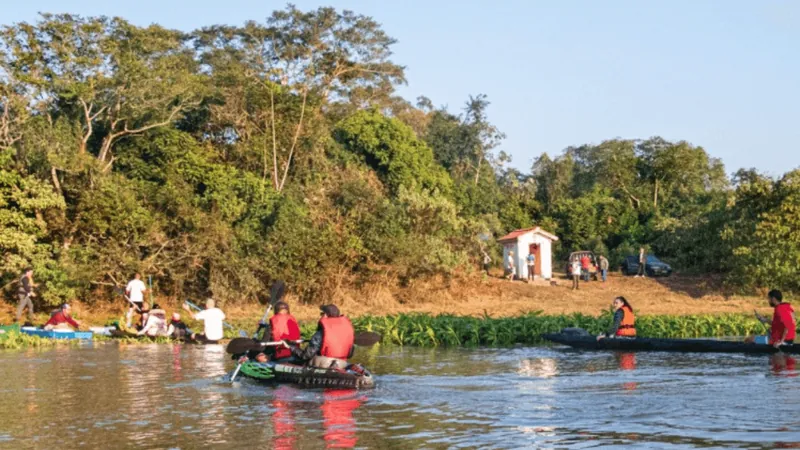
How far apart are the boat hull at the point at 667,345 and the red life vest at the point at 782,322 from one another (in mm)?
246

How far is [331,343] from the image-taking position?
53.1 feet

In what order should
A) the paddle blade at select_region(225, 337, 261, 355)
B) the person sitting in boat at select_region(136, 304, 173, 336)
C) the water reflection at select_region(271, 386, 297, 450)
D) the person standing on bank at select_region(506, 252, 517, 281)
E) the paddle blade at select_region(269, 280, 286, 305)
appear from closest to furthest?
the water reflection at select_region(271, 386, 297, 450) < the paddle blade at select_region(225, 337, 261, 355) < the paddle blade at select_region(269, 280, 286, 305) < the person sitting in boat at select_region(136, 304, 173, 336) < the person standing on bank at select_region(506, 252, 517, 281)

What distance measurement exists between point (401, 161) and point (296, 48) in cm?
882

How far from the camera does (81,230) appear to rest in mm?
35000

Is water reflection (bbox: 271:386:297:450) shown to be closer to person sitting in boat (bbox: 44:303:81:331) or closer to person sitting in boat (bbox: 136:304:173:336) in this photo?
person sitting in boat (bbox: 136:304:173:336)

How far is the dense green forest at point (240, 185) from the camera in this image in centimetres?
3459

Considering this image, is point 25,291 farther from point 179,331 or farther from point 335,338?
point 335,338

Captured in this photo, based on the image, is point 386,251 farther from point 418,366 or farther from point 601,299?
point 418,366

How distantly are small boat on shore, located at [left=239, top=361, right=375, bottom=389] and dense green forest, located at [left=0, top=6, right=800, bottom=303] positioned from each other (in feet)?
59.9

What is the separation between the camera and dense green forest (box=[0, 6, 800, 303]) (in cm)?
3459

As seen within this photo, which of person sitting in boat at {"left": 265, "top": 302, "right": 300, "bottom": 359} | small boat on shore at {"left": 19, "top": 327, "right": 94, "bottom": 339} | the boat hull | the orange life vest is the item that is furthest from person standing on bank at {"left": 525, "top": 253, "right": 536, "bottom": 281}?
person sitting in boat at {"left": 265, "top": 302, "right": 300, "bottom": 359}

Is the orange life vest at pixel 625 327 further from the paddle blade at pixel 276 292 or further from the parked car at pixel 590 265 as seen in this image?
the parked car at pixel 590 265

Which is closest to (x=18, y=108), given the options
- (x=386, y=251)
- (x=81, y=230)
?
(x=81, y=230)

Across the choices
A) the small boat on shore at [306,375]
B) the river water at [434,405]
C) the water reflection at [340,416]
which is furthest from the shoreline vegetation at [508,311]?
A: the water reflection at [340,416]
